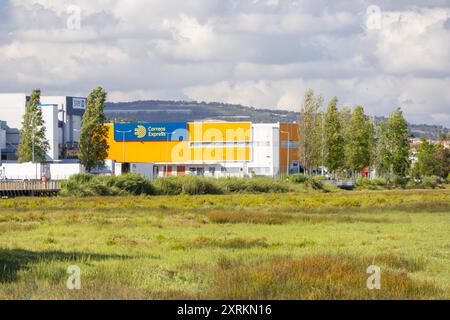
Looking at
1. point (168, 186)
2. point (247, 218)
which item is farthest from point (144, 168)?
point (247, 218)

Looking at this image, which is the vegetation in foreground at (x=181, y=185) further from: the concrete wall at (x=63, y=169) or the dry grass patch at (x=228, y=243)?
the dry grass patch at (x=228, y=243)

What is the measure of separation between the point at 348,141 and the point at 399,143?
926 centimetres

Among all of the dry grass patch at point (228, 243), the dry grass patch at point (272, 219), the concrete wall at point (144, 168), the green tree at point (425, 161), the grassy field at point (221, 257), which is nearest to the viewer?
the grassy field at point (221, 257)

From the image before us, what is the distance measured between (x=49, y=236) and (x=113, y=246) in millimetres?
5141

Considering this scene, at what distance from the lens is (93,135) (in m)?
102

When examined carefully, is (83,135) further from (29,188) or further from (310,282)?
(310,282)

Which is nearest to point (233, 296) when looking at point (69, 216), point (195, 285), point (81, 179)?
point (195, 285)

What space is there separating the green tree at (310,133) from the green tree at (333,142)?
1195mm

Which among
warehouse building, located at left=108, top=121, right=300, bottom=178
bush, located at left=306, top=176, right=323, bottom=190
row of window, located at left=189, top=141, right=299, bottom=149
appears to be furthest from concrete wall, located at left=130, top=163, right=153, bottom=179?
bush, located at left=306, top=176, right=323, bottom=190

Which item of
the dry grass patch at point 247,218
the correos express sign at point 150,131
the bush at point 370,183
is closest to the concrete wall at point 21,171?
the correos express sign at point 150,131

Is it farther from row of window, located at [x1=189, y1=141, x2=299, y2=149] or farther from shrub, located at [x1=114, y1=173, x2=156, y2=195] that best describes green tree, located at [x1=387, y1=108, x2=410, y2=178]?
shrub, located at [x1=114, y1=173, x2=156, y2=195]

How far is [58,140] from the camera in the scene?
121 meters

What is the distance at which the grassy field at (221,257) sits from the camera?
16.8 meters

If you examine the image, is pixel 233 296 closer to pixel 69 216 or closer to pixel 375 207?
pixel 69 216
